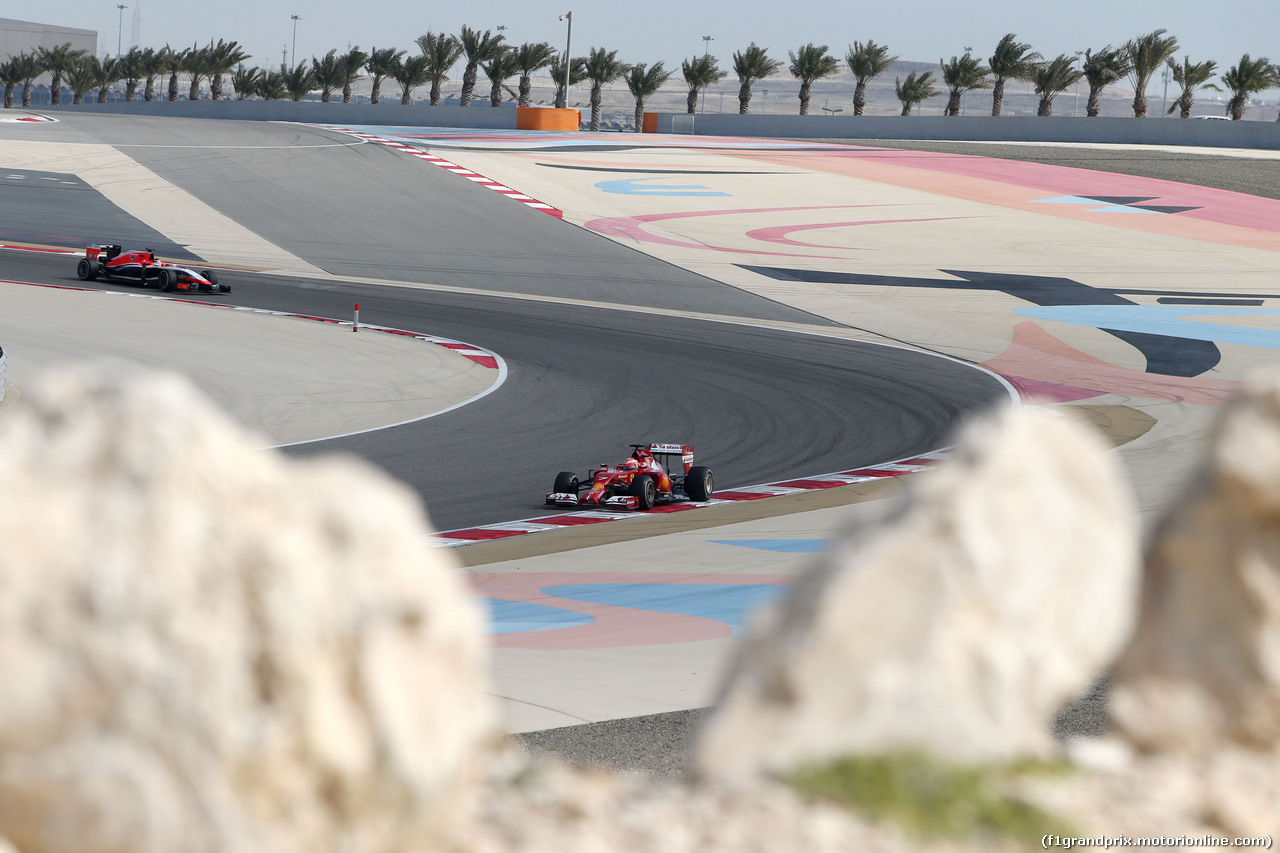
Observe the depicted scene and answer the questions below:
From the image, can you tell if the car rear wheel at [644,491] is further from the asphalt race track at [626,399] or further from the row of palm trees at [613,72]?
the row of palm trees at [613,72]

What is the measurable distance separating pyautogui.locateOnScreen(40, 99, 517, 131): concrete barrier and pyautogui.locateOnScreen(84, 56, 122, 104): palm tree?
14011 millimetres

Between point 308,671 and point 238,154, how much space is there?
161ft

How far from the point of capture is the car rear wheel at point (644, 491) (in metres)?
15.8

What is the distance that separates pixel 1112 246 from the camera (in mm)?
38375

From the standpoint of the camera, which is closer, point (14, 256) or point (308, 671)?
point (308, 671)

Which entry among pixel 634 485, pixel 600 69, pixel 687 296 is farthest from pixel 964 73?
pixel 634 485

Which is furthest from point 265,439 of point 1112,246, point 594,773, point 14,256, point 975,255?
point 1112,246

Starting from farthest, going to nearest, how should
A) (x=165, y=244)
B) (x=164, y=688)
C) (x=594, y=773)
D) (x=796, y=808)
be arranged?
(x=165, y=244) → (x=594, y=773) → (x=796, y=808) → (x=164, y=688)

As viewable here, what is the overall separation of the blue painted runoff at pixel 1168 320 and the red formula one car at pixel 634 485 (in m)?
17.0

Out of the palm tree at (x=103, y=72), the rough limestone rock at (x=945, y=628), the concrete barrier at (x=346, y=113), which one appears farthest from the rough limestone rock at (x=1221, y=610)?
the palm tree at (x=103, y=72)

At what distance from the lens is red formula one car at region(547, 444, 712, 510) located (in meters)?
15.8

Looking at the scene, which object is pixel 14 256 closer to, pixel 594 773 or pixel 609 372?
pixel 609 372

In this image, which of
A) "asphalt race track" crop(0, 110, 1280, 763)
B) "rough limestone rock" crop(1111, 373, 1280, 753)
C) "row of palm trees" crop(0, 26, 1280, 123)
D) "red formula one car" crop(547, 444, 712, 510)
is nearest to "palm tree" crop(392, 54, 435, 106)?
"row of palm trees" crop(0, 26, 1280, 123)

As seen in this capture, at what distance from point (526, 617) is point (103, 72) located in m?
97.5
